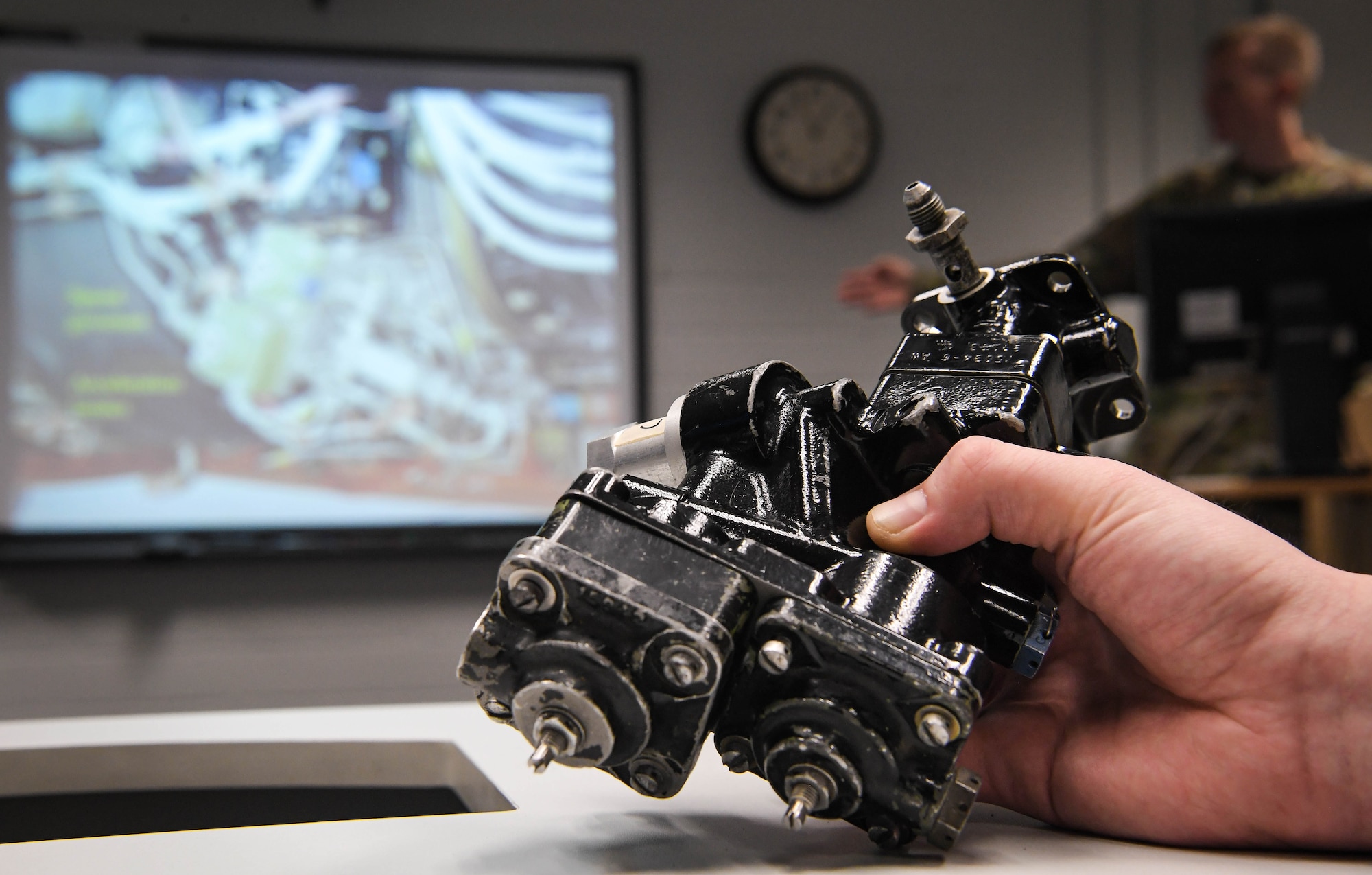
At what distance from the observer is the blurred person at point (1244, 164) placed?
2.95 m

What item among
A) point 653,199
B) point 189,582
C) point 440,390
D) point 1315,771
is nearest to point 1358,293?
point 653,199

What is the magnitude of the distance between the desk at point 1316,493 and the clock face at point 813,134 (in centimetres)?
165

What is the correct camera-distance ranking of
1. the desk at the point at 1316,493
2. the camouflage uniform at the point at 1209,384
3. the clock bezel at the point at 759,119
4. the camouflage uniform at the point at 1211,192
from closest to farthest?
1. the desk at the point at 1316,493
2. the camouflage uniform at the point at 1209,384
3. the camouflage uniform at the point at 1211,192
4. the clock bezel at the point at 759,119

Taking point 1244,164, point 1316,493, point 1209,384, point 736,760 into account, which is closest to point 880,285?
point 1209,384

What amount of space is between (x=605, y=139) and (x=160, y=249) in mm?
1383

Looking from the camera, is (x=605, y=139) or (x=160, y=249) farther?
(x=605, y=139)

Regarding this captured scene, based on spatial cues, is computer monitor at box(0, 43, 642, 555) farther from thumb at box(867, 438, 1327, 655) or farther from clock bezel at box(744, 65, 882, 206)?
thumb at box(867, 438, 1327, 655)

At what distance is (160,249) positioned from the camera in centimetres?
300

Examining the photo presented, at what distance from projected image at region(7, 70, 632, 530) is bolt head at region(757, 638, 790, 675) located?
2760 mm

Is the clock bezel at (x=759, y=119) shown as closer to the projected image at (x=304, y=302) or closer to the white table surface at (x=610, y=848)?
the projected image at (x=304, y=302)

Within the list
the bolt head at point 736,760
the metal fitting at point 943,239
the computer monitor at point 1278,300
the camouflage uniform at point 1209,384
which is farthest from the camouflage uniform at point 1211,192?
the bolt head at point 736,760

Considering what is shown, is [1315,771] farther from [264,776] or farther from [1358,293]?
[1358,293]

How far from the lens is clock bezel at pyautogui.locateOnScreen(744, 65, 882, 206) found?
133 inches

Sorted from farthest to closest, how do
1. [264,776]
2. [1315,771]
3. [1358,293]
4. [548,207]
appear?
[548,207] → [1358,293] → [264,776] → [1315,771]
